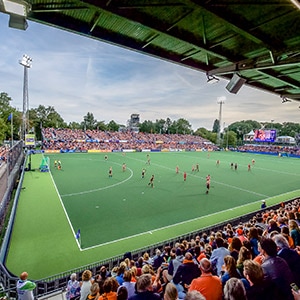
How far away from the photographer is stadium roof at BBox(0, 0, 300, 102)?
4922 mm

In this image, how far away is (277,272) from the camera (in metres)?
3.09

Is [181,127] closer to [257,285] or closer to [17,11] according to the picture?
[17,11]

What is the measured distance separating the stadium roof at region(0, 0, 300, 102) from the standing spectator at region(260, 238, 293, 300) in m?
4.27

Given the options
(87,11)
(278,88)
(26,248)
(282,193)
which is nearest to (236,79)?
(278,88)

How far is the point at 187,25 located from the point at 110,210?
1299 cm

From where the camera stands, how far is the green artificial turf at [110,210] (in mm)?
10266

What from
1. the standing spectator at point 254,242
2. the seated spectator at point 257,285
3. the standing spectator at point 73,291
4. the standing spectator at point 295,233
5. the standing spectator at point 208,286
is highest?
the seated spectator at point 257,285

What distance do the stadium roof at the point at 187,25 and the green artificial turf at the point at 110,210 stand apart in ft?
28.3

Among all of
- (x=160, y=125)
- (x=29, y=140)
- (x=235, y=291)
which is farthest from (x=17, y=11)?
(x=160, y=125)

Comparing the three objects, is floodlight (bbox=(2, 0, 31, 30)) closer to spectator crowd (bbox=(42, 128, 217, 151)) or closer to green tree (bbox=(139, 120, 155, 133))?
spectator crowd (bbox=(42, 128, 217, 151))

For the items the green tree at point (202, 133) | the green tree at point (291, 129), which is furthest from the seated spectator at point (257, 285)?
the green tree at point (291, 129)

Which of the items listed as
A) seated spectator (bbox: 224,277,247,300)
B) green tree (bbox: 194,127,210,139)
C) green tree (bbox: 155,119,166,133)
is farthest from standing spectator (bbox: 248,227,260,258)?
green tree (bbox: 155,119,166,133)

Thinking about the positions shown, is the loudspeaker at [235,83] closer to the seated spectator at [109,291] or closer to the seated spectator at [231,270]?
the seated spectator at [231,270]

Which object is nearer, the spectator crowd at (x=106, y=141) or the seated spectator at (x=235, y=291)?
the seated spectator at (x=235, y=291)
